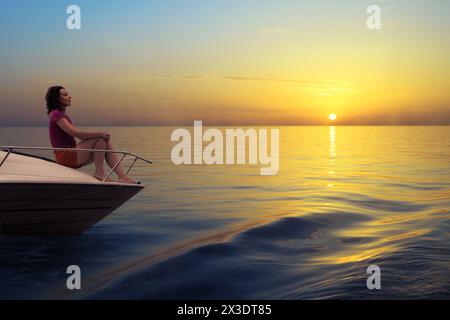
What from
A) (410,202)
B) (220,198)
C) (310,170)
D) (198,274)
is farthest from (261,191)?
(198,274)

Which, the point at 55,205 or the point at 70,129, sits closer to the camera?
the point at 70,129

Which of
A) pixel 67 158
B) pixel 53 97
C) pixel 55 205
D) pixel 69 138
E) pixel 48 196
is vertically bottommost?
pixel 55 205

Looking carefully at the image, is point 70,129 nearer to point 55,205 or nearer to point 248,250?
point 55,205

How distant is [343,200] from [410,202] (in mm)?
1784

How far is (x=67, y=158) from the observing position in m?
8.78

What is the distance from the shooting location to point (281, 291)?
259 inches

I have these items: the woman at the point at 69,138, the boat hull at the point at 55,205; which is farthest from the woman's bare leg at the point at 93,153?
the boat hull at the point at 55,205

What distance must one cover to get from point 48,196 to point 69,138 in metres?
0.97

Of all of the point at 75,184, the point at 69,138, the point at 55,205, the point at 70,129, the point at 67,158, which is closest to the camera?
the point at 70,129

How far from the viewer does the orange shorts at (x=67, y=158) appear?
28.5ft

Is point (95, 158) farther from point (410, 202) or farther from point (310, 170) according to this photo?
point (310, 170)

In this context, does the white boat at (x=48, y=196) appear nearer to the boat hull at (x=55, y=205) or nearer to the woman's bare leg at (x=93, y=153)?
the boat hull at (x=55, y=205)

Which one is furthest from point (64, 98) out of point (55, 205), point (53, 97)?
point (55, 205)
